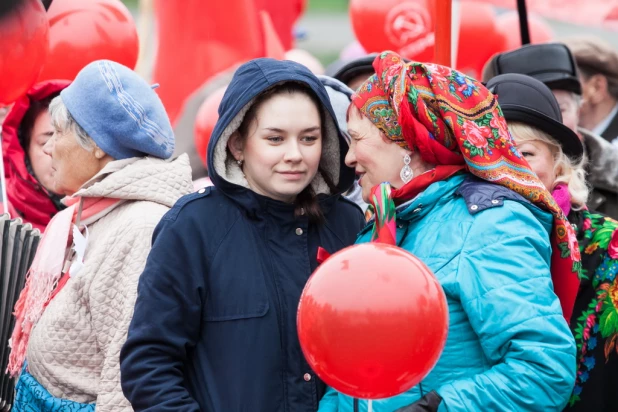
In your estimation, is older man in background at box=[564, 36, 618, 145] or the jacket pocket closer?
the jacket pocket

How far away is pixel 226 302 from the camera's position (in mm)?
2670

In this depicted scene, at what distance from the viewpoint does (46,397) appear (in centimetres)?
304

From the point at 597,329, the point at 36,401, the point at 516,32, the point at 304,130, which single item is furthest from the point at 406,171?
the point at 516,32

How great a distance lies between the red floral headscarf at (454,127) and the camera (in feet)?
8.24

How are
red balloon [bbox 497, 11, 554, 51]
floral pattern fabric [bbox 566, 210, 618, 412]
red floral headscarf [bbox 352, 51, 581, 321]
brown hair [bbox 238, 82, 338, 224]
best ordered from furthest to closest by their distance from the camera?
1. red balloon [bbox 497, 11, 554, 51]
2. floral pattern fabric [bbox 566, 210, 618, 412]
3. brown hair [bbox 238, 82, 338, 224]
4. red floral headscarf [bbox 352, 51, 581, 321]

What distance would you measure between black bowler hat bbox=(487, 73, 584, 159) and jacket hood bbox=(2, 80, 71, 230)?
2273mm

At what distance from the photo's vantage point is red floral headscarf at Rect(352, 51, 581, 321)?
251cm

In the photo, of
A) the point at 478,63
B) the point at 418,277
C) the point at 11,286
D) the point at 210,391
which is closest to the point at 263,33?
the point at 478,63

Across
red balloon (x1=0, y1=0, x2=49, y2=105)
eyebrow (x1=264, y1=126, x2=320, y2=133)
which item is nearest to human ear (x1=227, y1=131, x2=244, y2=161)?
eyebrow (x1=264, y1=126, x2=320, y2=133)

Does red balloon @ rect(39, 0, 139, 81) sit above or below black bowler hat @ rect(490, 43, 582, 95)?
above

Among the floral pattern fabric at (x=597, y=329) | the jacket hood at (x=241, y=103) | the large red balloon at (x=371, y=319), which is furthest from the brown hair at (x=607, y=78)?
the large red balloon at (x=371, y=319)

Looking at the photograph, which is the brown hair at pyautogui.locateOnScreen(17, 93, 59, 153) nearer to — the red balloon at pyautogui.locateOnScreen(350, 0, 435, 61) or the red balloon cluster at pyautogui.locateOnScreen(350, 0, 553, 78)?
the red balloon cluster at pyautogui.locateOnScreen(350, 0, 553, 78)

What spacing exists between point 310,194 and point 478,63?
15.8 feet

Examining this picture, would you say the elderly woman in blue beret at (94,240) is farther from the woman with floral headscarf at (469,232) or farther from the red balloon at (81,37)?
the red balloon at (81,37)
